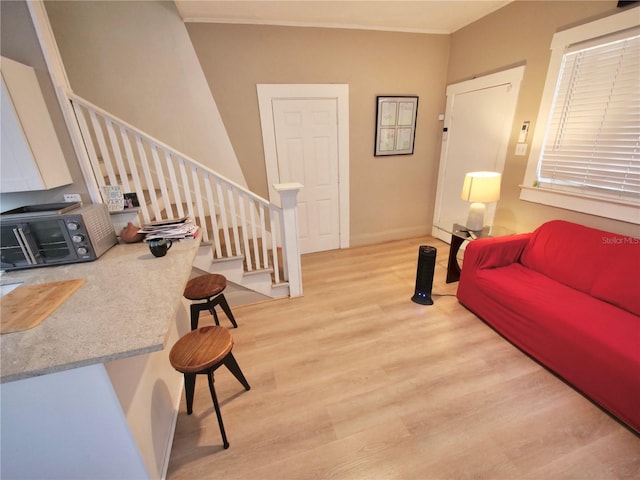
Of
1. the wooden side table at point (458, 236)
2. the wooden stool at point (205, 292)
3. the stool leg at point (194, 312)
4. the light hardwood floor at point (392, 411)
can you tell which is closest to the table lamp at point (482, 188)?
the wooden side table at point (458, 236)

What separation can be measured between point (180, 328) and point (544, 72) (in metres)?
3.68

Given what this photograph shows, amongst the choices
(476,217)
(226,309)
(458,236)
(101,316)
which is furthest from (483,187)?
(101,316)

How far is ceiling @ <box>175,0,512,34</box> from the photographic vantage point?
7.91ft

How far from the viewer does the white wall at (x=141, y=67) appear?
2393 mm

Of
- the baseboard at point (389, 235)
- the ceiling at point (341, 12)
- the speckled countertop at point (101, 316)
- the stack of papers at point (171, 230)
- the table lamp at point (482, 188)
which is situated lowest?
the baseboard at point (389, 235)

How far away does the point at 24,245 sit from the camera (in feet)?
4.72

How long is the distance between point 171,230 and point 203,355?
0.90m

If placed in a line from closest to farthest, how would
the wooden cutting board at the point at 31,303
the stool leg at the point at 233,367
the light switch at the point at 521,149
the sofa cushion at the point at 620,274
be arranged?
the wooden cutting board at the point at 31,303 < the stool leg at the point at 233,367 < the sofa cushion at the point at 620,274 < the light switch at the point at 521,149

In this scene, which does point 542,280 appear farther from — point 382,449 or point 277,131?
point 277,131

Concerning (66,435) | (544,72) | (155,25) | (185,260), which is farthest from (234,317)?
(544,72)

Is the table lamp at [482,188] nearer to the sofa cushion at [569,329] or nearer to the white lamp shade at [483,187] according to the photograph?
the white lamp shade at [483,187]

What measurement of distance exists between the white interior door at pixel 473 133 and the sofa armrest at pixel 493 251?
637 millimetres

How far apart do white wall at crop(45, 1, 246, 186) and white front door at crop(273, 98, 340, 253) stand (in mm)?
723

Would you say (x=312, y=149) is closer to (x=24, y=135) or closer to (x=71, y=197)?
(x=71, y=197)
